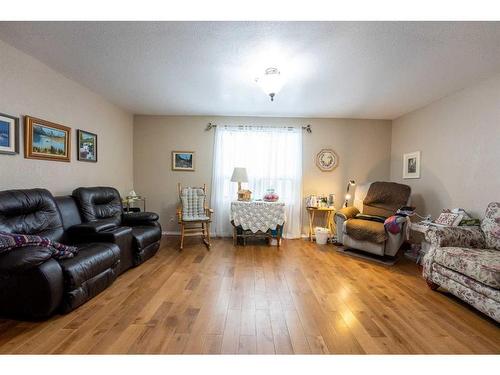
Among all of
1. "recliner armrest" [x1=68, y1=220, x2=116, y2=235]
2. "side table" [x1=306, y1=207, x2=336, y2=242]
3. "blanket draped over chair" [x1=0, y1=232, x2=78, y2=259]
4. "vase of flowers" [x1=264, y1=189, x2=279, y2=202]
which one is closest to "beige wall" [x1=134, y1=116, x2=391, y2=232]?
"side table" [x1=306, y1=207, x2=336, y2=242]

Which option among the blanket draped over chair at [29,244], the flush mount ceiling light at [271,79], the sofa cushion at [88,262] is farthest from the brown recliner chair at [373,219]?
the blanket draped over chair at [29,244]

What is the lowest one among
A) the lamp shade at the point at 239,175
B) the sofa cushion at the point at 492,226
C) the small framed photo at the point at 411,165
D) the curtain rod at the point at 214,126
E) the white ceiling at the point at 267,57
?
the sofa cushion at the point at 492,226

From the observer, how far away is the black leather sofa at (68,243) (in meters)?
1.75

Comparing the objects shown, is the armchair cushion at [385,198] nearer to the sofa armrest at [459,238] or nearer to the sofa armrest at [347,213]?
the sofa armrest at [347,213]

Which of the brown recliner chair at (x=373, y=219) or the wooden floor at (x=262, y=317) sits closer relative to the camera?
the wooden floor at (x=262, y=317)

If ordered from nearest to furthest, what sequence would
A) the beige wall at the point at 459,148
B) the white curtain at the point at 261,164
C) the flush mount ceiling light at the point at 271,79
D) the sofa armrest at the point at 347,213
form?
the flush mount ceiling light at the point at 271,79, the beige wall at the point at 459,148, the sofa armrest at the point at 347,213, the white curtain at the point at 261,164

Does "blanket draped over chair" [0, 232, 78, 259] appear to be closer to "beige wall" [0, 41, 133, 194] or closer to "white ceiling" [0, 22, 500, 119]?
"beige wall" [0, 41, 133, 194]

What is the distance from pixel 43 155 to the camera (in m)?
2.72

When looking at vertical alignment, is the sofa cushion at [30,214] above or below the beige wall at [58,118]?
below

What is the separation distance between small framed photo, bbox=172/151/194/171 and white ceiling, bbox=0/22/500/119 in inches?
45.2

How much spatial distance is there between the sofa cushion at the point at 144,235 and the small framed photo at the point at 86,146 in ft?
4.07

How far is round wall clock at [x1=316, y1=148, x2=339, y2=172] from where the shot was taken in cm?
467
